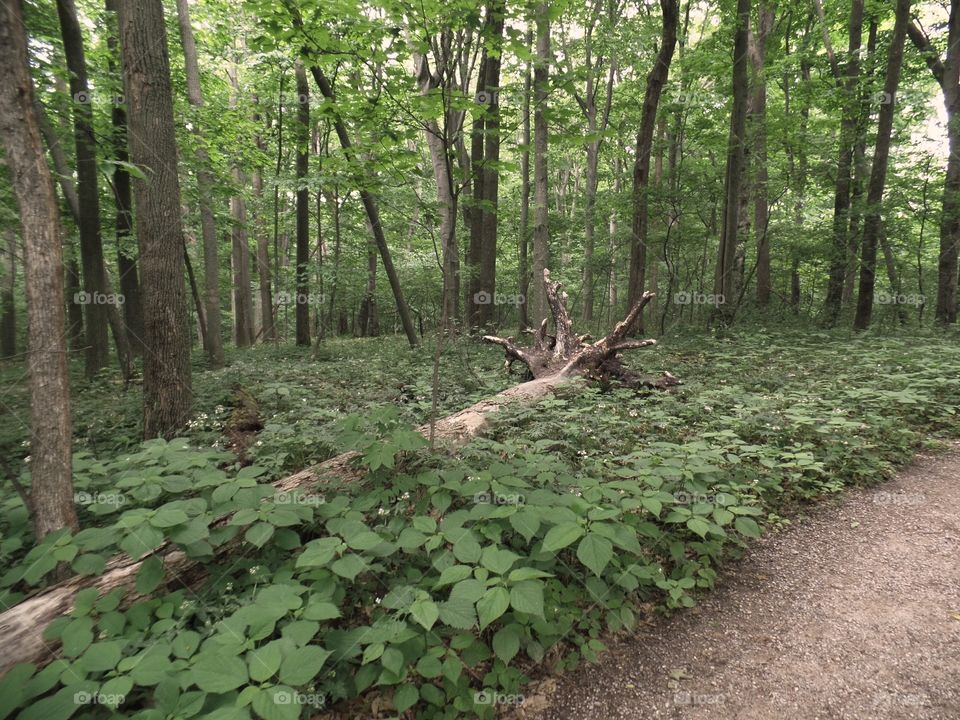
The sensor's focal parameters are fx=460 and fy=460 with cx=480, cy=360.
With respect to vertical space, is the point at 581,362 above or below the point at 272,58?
below

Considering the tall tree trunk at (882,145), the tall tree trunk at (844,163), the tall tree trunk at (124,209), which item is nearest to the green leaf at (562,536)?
the tall tree trunk at (124,209)

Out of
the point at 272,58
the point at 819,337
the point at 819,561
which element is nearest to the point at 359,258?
the point at 272,58

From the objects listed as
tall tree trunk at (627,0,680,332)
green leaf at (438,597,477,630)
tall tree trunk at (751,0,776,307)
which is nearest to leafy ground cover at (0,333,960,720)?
green leaf at (438,597,477,630)

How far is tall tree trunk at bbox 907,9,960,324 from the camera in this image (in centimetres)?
1063

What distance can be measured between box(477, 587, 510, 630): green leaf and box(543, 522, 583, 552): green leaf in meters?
0.30

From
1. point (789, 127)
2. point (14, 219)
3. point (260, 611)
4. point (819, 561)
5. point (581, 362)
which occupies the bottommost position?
point (819, 561)

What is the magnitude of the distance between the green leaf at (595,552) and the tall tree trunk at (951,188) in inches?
539

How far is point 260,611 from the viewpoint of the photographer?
6.73 feet

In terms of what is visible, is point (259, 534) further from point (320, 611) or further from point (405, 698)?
point (405, 698)

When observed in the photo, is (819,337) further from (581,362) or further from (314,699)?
(314,699)

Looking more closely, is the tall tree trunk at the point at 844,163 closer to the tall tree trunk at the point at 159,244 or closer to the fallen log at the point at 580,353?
the fallen log at the point at 580,353

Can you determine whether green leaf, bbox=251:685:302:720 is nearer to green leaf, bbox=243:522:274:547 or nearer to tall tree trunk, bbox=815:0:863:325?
green leaf, bbox=243:522:274:547

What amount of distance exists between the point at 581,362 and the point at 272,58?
10.5 meters

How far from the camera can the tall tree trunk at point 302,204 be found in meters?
10.5
